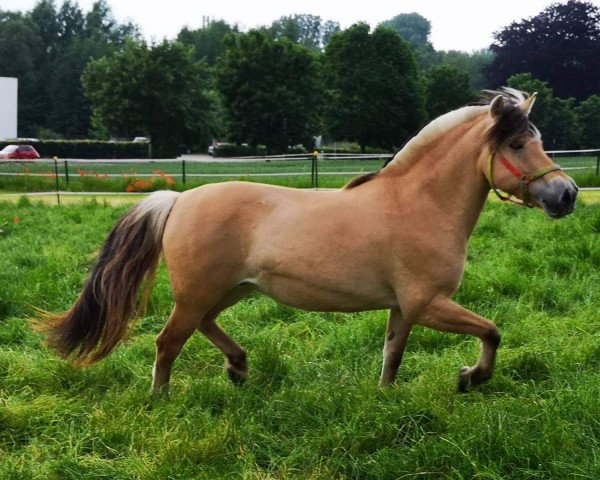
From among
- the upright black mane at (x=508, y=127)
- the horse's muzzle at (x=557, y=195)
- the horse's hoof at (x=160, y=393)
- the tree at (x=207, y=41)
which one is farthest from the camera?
the tree at (x=207, y=41)

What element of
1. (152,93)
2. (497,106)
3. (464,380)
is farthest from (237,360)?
(152,93)

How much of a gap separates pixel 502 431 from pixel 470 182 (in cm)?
152

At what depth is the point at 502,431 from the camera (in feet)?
11.5

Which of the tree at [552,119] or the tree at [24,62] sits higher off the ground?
the tree at [24,62]

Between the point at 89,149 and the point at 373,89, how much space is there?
64.0 ft

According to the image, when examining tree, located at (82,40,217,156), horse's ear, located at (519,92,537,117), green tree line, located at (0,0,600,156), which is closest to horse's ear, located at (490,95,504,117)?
horse's ear, located at (519,92,537,117)

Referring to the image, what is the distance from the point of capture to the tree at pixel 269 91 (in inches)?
1901

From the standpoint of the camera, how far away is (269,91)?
160 ft

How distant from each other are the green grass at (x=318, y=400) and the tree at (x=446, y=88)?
3986cm

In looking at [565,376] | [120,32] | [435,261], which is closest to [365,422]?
[435,261]

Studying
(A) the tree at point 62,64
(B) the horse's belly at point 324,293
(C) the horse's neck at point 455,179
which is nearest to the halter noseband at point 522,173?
(C) the horse's neck at point 455,179

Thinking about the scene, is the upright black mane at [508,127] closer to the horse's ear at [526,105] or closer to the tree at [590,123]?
the horse's ear at [526,105]

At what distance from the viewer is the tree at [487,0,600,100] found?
172 ft

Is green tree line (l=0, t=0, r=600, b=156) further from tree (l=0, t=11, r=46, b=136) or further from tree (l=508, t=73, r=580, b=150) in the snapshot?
tree (l=0, t=11, r=46, b=136)
